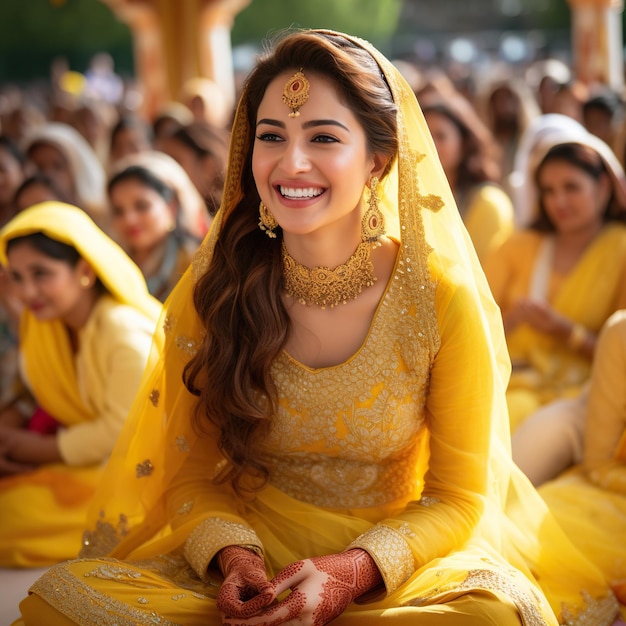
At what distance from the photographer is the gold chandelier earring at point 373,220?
1903 mm

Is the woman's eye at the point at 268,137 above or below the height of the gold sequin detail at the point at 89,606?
above

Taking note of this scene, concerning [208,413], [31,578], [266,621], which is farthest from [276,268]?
[31,578]

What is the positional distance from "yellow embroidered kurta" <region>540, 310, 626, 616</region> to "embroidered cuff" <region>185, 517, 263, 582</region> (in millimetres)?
847

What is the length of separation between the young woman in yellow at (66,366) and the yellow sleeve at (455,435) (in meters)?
1.09

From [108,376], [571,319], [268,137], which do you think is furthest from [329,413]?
[571,319]

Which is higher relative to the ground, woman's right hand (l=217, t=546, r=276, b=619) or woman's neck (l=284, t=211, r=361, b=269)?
woman's neck (l=284, t=211, r=361, b=269)

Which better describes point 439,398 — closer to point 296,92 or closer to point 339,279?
point 339,279

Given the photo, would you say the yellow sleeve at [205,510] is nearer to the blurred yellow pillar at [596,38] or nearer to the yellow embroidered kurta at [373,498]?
the yellow embroidered kurta at [373,498]

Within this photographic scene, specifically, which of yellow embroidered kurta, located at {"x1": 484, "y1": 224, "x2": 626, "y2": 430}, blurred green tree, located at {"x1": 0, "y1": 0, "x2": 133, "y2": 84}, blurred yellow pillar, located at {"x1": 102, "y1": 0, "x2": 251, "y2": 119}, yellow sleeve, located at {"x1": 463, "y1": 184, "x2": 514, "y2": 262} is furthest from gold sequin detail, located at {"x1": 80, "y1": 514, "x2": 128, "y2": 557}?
blurred green tree, located at {"x1": 0, "y1": 0, "x2": 133, "y2": 84}

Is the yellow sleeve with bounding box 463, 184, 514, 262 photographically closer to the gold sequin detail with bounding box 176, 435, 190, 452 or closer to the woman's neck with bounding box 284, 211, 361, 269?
the woman's neck with bounding box 284, 211, 361, 269

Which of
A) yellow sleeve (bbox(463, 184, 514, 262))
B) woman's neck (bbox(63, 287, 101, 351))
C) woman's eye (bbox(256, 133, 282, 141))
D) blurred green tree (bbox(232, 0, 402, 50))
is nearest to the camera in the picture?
woman's eye (bbox(256, 133, 282, 141))

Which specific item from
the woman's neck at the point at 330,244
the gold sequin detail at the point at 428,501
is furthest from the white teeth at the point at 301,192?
the gold sequin detail at the point at 428,501

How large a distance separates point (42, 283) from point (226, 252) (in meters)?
0.97

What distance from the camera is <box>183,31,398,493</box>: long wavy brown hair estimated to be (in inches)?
70.9
